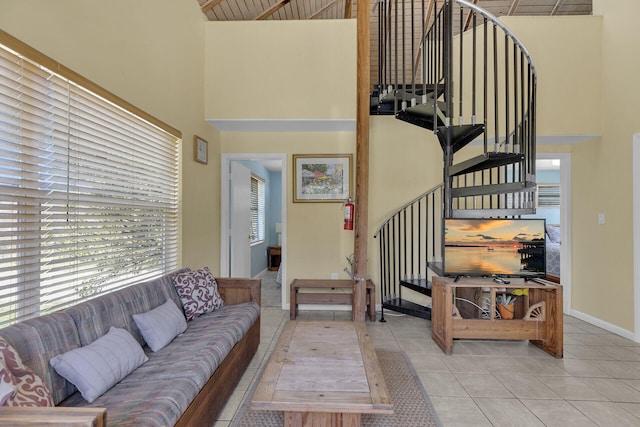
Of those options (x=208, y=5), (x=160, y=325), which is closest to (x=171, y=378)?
(x=160, y=325)

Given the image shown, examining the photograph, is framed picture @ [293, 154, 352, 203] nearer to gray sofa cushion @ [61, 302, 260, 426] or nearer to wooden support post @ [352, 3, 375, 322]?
wooden support post @ [352, 3, 375, 322]

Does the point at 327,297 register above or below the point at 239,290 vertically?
below

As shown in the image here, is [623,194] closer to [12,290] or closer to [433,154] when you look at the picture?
[433,154]

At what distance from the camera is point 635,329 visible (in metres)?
3.16

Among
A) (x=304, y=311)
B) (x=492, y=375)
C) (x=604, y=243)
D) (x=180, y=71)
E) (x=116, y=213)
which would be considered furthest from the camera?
(x=304, y=311)

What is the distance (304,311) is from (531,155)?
3.12 metres

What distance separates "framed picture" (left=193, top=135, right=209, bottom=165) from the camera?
137 inches

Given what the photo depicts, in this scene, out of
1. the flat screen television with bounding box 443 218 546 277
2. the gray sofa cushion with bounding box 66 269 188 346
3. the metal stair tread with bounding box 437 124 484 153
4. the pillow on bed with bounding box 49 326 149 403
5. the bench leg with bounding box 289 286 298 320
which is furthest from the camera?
the bench leg with bounding box 289 286 298 320

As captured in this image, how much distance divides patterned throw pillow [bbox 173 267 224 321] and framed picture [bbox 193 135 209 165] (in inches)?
57.1

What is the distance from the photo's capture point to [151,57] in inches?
104

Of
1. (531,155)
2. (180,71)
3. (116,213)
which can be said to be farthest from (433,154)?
(116,213)

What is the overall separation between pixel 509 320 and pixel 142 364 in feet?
9.92

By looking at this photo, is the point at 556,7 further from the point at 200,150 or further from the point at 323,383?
the point at 323,383

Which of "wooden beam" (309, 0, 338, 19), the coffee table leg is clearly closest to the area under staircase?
"wooden beam" (309, 0, 338, 19)
